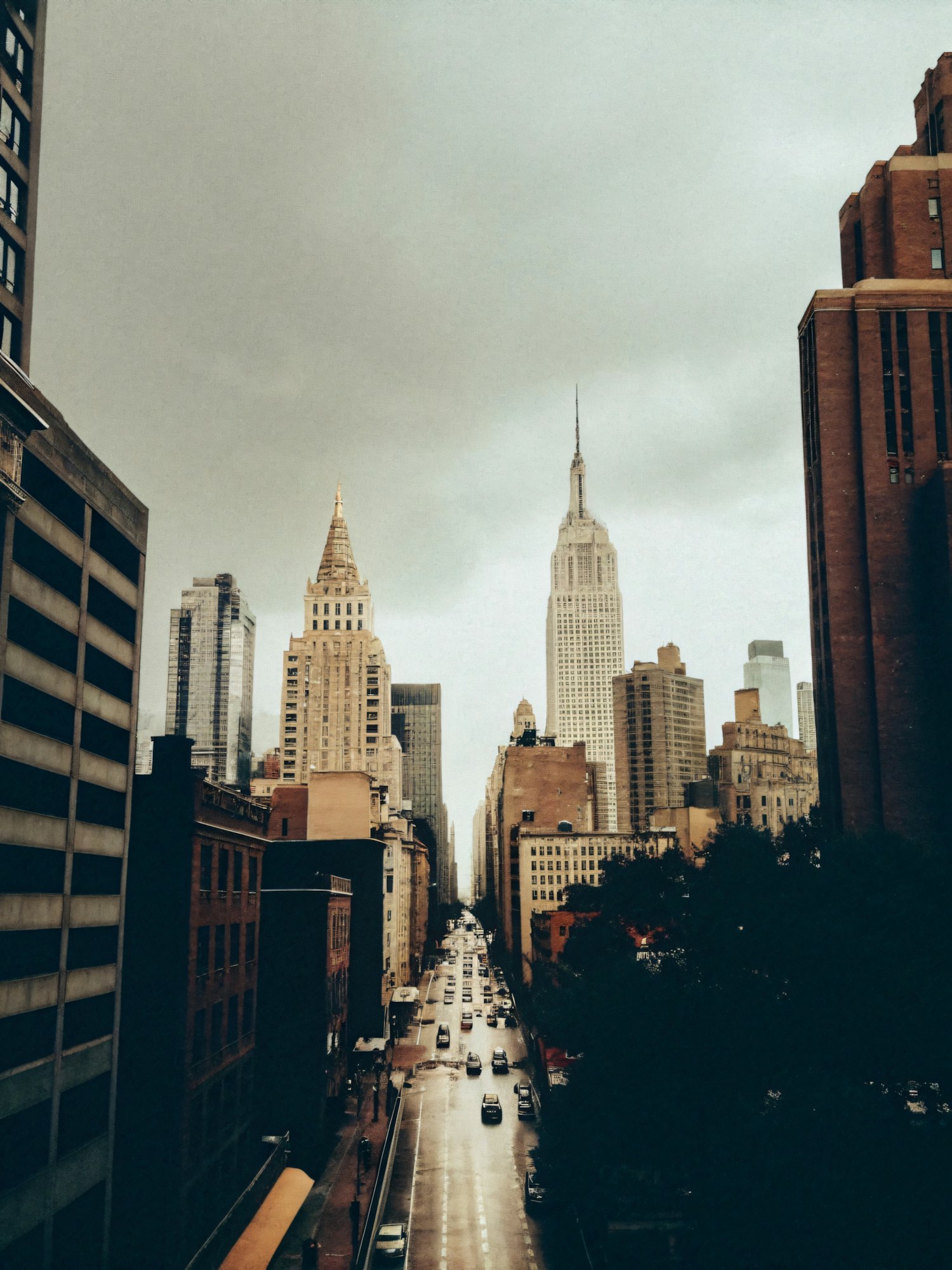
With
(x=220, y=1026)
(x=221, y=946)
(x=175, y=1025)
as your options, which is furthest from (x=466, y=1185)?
(x=175, y=1025)

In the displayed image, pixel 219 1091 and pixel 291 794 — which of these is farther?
pixel 291 794

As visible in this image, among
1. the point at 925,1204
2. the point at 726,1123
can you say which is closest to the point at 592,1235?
the point at 726,1123

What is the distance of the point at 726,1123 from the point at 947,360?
75216mm

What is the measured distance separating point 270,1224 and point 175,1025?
10.6m

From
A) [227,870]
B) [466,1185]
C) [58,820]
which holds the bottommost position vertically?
[466,1185]

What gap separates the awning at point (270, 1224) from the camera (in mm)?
43406

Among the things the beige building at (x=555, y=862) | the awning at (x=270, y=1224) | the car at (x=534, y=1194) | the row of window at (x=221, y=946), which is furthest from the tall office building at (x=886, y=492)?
the beige building at (x=555, y=862)

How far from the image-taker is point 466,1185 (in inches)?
2359

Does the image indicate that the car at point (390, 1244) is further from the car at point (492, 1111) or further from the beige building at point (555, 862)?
the beige building at point (555, 862)

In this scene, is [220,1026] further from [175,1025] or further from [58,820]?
[58,820]

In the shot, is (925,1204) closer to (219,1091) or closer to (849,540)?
(219,1091)

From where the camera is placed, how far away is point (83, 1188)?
37594mm

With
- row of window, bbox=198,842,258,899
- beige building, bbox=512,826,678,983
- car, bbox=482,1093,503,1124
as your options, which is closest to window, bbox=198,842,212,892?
row of window, bbox=198,842,258,899

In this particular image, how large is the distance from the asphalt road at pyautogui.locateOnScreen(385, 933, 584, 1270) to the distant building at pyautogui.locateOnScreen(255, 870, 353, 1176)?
19.0 ft
